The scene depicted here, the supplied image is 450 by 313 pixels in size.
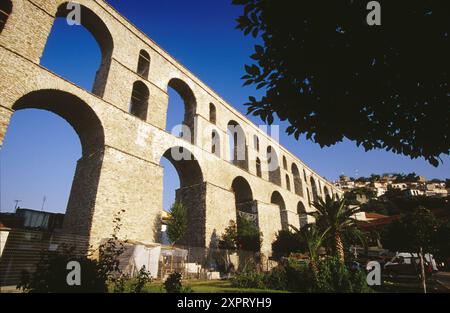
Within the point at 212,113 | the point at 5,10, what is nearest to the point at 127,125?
the point at 5,10

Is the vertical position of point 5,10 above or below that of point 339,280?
above

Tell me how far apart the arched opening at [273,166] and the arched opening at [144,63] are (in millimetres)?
17403

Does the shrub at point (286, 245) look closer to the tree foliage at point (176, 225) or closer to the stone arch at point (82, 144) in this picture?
the tree foliage at point (176, 225)

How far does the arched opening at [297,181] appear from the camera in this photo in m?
37.4

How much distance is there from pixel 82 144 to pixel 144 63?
8.31 meters

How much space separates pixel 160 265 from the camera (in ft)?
50.7

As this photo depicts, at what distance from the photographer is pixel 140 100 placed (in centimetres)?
1975

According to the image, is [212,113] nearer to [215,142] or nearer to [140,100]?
[215,142]

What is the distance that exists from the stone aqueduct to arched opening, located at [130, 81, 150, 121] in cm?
8

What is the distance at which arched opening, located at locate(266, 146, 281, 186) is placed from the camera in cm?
3250

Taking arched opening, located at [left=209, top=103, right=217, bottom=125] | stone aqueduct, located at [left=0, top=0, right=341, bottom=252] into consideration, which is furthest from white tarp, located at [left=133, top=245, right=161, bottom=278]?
arched opening, located at [left=209, top=103, right=217, bottom=125]

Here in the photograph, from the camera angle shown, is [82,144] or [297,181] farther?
[297,181]
